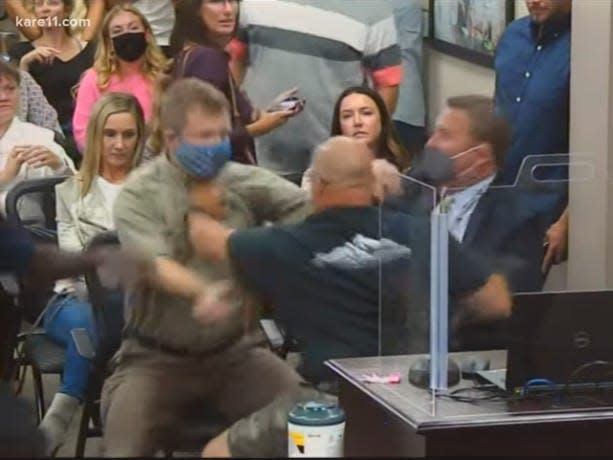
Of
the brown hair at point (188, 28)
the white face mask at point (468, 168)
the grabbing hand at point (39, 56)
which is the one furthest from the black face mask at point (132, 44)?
the white face mask at point (468, 168)

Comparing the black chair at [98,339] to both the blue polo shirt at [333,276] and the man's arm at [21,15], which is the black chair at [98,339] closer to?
the blue polo shirt at [333,276]

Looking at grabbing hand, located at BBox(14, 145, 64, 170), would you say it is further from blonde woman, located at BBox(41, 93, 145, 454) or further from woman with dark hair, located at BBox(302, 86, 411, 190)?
woman with dark hair, located at BBox(302, 86, 411, 190)

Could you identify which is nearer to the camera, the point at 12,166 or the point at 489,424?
the point at 489,424

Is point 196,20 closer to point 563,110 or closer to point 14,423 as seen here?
point 563,110

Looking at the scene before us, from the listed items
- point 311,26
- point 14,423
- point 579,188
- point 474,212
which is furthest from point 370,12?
point 14,423

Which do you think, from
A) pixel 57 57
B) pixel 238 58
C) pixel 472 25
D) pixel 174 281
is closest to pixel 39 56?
pixel 57 57

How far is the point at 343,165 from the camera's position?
12.9 feet

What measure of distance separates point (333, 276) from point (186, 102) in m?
0.83

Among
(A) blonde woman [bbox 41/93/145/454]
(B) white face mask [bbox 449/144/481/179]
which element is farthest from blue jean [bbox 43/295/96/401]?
(B) white face mask [bbox 449/144/481/179]

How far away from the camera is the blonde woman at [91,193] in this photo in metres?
4.57

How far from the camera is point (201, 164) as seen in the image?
400cm

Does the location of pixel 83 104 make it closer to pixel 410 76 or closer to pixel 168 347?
pixel 410 76

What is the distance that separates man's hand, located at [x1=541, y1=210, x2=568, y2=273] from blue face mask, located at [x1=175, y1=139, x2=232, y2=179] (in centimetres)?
99

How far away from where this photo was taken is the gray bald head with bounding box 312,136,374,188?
3.83 m
